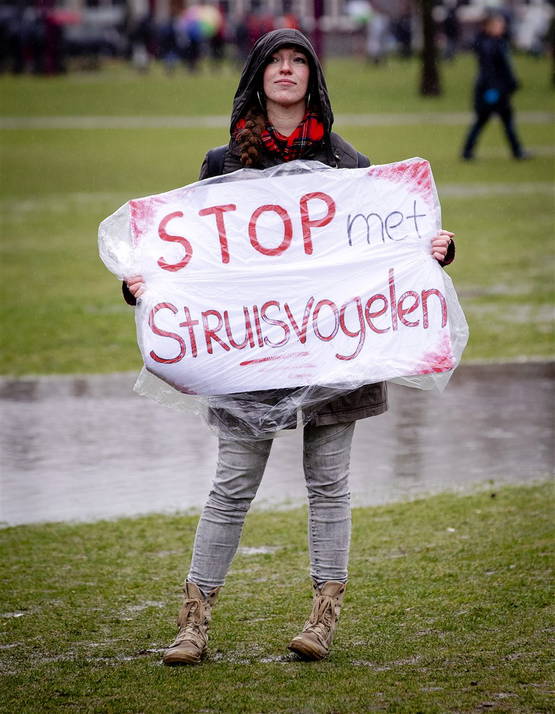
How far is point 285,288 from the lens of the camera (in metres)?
4.46

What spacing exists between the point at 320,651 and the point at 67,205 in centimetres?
1395

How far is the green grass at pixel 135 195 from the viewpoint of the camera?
991cm

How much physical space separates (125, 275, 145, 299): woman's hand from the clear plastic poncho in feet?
0.09

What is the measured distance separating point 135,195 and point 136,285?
44.7 ft

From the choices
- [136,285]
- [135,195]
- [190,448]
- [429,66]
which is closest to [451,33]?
[429,66]

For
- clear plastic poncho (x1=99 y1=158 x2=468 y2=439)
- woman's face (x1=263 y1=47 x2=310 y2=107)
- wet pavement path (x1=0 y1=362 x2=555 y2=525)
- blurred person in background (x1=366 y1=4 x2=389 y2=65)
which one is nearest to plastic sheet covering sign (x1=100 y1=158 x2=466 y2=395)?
clear plastic poncho (x1=99 y1=158 x2=468 y2=439)

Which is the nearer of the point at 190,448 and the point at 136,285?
the point at 136,285

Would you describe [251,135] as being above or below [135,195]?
above

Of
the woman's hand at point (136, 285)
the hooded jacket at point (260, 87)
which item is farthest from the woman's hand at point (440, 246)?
the woman's hand at point (136, 285)

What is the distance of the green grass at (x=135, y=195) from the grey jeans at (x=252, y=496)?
4766mm

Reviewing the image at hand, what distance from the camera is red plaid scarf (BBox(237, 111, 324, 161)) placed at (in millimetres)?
4340

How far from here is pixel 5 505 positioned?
245 inches

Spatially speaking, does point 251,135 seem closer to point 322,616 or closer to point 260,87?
point 260,87

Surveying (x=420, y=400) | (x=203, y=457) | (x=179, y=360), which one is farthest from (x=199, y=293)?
(x=420, y=400)
